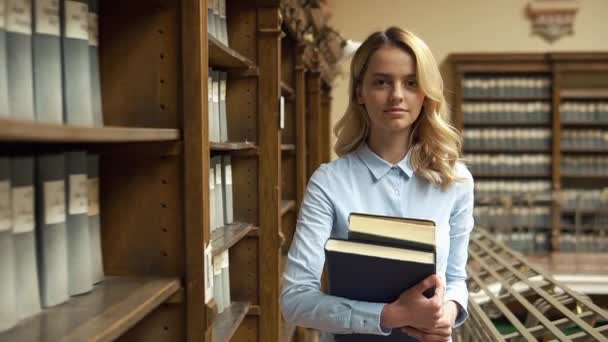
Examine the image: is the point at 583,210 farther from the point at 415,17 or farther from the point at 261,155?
the point at 261,155

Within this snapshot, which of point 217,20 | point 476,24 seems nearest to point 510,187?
point 476,24

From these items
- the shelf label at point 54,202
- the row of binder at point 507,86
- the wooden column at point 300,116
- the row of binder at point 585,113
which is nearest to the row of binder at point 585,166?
the row of binder at point 585,113

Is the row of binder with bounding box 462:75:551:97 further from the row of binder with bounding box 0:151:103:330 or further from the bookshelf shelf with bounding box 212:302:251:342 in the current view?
the row of binder with bounding box 0:151:103:330

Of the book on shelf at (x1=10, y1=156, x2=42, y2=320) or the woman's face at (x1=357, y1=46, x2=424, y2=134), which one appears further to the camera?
the woman's face at (x1=357, y1=46, x2=424, y2=134)

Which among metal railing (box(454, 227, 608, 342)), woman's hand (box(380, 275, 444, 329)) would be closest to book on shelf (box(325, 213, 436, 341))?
woman's hand (box(380, 275, 444, 329))

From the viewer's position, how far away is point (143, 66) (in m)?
1.34

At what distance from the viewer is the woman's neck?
131 centimetres

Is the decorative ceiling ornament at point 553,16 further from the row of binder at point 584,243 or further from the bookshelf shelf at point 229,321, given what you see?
the bookshelf shelf at point 229,321

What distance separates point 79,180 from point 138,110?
0.24 m

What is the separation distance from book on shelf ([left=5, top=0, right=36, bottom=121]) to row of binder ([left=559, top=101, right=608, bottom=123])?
259 inches

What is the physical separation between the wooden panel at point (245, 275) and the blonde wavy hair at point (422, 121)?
1.25 meters

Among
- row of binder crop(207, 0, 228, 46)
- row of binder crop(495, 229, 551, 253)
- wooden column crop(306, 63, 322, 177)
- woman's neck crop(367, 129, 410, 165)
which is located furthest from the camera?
row of binder crop(495, 229, 551, 253)

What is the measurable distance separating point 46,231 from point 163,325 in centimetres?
42

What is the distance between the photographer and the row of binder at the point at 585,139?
673 centimetres
